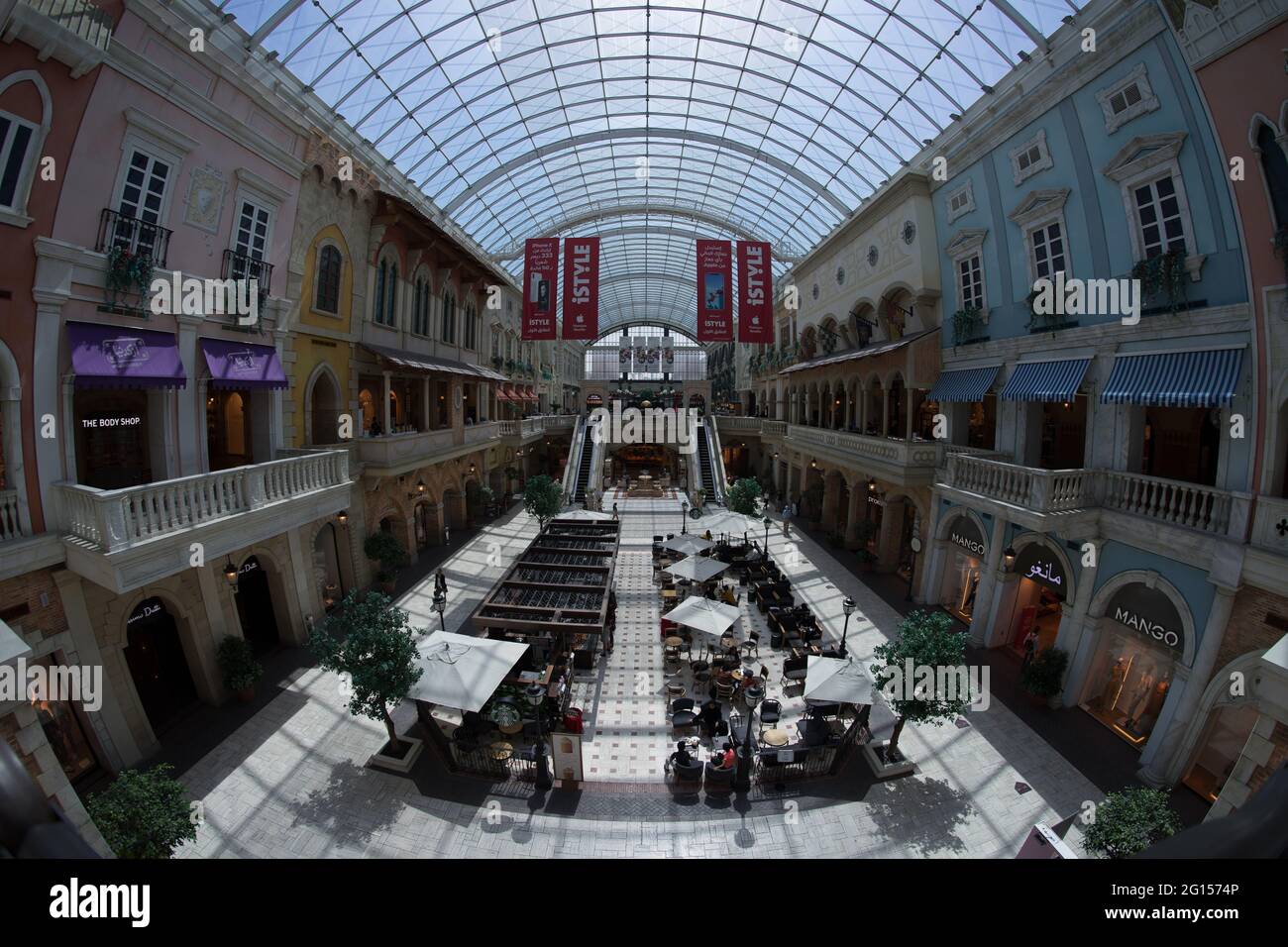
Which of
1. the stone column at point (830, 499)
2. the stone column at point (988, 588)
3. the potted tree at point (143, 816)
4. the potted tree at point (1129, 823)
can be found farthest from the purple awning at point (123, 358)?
the stone column at point (830, 499)

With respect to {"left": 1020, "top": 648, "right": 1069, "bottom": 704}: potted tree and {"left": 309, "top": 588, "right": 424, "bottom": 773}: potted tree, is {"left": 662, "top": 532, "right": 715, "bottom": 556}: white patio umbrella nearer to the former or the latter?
{"left": 1020, "top": 648, "right": 1069, "bottom": 704}: potted tree

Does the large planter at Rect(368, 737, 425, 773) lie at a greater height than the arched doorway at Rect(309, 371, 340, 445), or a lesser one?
lesser

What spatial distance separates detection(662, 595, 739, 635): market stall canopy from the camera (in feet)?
47.4

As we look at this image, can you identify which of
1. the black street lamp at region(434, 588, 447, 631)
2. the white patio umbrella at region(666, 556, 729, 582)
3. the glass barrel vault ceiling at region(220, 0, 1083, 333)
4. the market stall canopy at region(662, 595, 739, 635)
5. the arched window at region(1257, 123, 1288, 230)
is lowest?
the black street lamp at region(434, 588, 447, 631)

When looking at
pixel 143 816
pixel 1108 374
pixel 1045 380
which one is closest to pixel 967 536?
pixel 1045 380

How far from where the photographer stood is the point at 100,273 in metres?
10.1

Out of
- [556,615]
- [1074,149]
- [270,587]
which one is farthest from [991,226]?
[270,587]

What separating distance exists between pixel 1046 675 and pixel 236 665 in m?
18.4

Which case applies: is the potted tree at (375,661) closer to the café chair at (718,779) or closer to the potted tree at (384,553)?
the café chair at (718,779)

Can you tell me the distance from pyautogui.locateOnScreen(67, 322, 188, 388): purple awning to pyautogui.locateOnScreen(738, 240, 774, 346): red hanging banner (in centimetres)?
1913

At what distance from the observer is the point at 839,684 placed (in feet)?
37.2

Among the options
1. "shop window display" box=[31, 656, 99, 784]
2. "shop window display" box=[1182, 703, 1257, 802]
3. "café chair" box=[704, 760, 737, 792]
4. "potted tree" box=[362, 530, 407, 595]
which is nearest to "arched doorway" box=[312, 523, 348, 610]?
"potted tree" box=[362, 530, 407, 595]

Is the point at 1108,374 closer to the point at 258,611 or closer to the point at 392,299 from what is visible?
the point at 392,299
